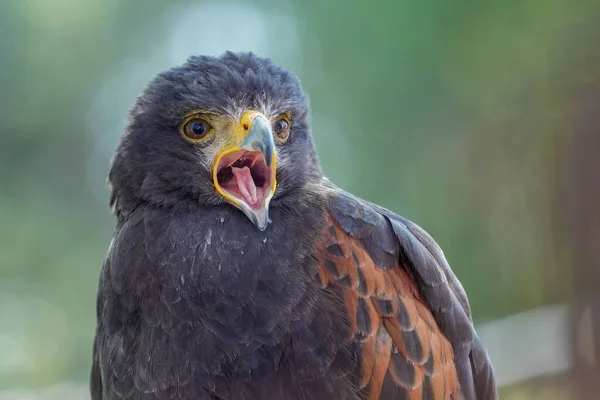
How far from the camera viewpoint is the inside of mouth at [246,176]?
5.53ft

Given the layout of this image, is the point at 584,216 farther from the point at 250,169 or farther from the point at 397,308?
the point at 250,169

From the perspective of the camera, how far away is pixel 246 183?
1.72m

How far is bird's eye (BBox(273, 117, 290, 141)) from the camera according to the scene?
188 centimetres

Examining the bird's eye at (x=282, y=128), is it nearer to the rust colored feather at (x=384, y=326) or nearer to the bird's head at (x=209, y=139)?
the bird's head at (x=209, y=139)

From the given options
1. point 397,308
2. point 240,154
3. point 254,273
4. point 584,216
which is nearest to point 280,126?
point 240,154

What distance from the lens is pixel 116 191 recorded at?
1891mm

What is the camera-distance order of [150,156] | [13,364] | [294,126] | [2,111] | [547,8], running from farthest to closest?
[2,111] → [13,364] → [547,8] → [294,126] → [150,156]

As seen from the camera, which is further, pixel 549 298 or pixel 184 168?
pixel 184 168

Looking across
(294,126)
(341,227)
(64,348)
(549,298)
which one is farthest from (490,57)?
(64,348)

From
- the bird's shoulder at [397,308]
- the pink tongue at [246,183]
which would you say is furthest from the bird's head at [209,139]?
the bird's shoulder at [397,308]

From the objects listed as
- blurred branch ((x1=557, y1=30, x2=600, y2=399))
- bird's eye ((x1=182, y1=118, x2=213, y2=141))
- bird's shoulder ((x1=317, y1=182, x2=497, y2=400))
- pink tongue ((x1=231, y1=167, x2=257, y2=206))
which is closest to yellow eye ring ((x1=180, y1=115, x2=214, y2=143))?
bird's eye ((x1=182, y1=118, x2=213, y2=141))

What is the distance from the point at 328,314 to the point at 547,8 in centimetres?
172

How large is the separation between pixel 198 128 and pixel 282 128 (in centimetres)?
24

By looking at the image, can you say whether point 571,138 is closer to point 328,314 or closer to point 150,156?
point 328,314
